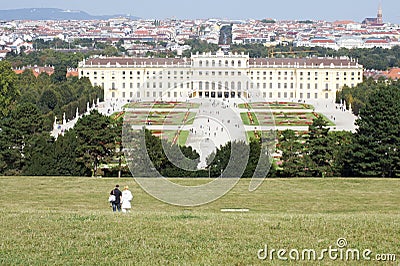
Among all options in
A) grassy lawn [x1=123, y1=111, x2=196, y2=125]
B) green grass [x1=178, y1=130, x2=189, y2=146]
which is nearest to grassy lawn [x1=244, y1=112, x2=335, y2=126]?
grassy lawn [x1=123, y1=111, x2=196, y2=125]

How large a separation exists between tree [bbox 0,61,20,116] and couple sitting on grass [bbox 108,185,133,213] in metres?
24.9

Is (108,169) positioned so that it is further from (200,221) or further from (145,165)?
(200,221)

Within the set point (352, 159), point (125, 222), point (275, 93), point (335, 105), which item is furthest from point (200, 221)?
point (275, 93)

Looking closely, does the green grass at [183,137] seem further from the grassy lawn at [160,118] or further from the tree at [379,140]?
the tree at [379,140]

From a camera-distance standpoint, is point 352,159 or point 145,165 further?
point 352,159

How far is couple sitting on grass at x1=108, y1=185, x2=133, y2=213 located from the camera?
11.1m

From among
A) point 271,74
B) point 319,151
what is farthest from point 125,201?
point 271,74

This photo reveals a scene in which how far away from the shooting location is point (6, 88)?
3819cm

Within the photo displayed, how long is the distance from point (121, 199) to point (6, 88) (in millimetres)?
28037

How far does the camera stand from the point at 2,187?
16.2m

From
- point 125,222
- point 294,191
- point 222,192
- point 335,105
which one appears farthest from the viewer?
point 335,105

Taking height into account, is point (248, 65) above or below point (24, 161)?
above

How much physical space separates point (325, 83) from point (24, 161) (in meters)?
51.0

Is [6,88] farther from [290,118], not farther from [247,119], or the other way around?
[290,118]
